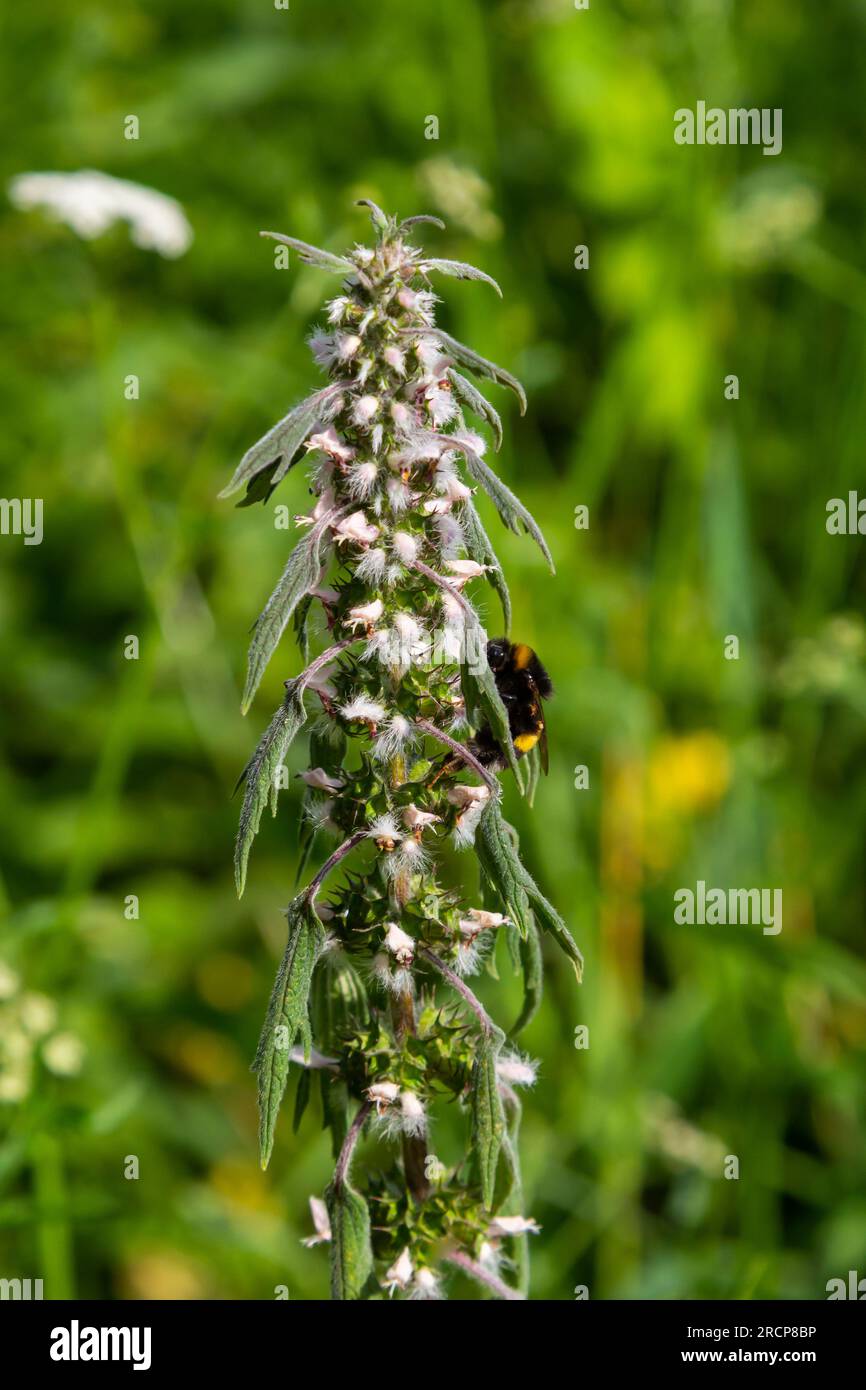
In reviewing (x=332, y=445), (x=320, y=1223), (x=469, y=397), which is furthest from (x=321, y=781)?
(x=320, y=1223)

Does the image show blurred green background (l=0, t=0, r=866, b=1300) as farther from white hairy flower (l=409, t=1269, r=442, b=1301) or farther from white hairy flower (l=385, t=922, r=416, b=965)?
white hairy flower (l=385, t=922, r=416, b=965)

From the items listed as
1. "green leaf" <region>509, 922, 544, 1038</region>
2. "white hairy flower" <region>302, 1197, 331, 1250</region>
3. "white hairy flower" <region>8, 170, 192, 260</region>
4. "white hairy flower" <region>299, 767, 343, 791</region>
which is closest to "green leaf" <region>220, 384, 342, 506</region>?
"white hairy flower" <region>299, 767, 343, 791</region>

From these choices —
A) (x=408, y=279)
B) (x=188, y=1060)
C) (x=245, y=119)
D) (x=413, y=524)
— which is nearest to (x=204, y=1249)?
(x=188, y=1060)

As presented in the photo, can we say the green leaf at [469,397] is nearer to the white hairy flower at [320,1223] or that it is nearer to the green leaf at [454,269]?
the green leaf at [454,269]

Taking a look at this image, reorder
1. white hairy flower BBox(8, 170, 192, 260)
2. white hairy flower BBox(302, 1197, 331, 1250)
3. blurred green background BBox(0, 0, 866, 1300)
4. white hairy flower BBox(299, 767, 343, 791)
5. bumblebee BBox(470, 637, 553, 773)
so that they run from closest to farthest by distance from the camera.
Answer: white hairy flower BBox(299, 767, 343, 791) < white hairy flower BBox(302, 1197, 331, 1250) < bumblebee BBox(470, 637, 553, 773) < blurred green background BBox(0, 0, 866, 1300) < white hairy flower BBox(8, 170, 192, 260)

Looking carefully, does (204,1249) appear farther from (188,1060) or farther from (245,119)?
(245,119)
